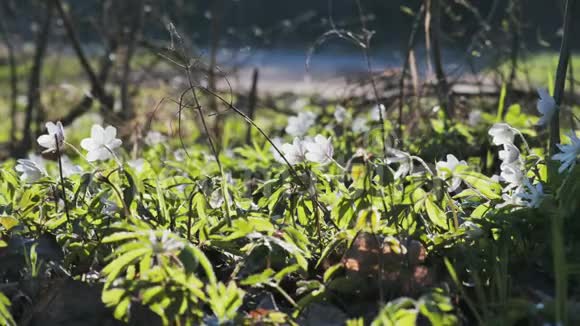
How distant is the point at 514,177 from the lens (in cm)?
187

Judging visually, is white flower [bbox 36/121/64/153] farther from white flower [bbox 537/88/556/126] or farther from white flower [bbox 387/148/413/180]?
white flower [bbox 537/88/556/126]

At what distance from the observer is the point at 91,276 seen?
5.72ft

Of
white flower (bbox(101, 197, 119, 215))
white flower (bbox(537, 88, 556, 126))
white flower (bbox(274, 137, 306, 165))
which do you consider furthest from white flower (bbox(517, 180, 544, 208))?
white flower (bbox(101, 197, 119, 215))

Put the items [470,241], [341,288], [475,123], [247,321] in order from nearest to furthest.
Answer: [247,321] < [341,288] < [470,241] < [475,123]

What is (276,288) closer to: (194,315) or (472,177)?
(194,315)

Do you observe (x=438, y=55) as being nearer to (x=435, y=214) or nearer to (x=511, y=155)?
(x=511, y=155)

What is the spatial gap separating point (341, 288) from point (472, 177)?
0.47m

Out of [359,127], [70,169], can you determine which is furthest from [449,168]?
[359,127]

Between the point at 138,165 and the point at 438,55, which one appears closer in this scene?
the point at 138,165

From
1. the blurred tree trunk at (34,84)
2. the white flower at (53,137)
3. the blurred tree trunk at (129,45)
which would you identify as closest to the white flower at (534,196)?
the white flower at (53,137)

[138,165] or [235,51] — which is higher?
[235,51]

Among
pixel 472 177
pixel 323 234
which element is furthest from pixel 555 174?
pixel 323 234

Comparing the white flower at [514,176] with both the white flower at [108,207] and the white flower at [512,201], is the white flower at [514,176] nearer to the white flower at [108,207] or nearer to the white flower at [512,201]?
the white flower at [512,201]

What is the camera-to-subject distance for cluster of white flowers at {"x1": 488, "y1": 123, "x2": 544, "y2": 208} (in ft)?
5.63
